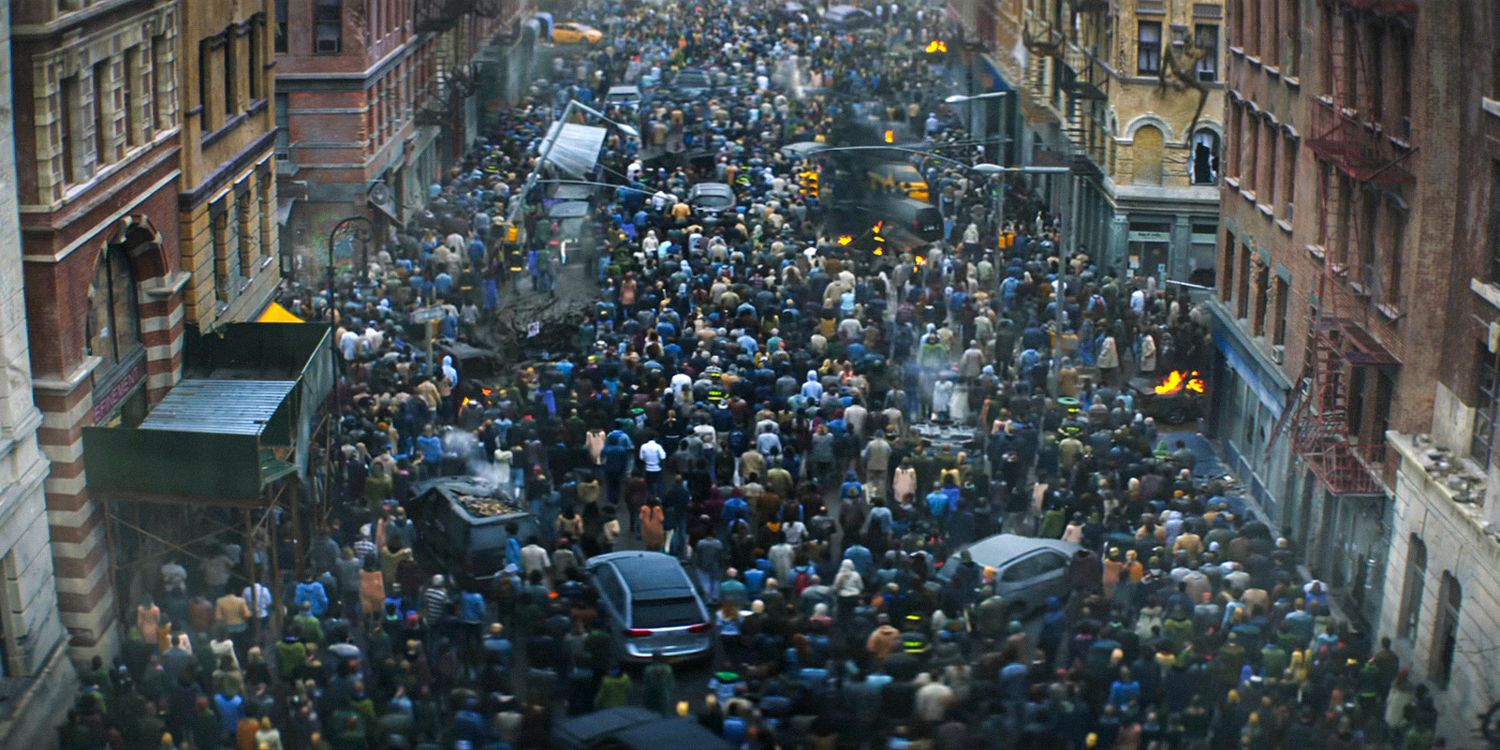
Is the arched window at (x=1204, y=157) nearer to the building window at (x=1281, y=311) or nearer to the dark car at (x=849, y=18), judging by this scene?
the building window at (x=1281, y=311)

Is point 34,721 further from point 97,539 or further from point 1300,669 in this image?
point 1300,669

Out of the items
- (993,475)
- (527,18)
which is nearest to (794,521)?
(993,475)

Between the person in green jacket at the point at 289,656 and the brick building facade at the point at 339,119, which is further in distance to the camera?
the brick building facade at the point at 339,119

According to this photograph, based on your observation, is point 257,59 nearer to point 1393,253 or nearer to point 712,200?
point 712,200

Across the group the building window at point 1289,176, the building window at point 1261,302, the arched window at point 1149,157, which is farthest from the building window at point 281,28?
the building window at point 1289,176

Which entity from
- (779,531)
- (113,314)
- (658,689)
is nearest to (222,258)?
(113,314)

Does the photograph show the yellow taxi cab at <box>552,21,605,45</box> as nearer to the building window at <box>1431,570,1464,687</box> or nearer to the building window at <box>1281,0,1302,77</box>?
the building window at <box>1281,0,1302,77</box>

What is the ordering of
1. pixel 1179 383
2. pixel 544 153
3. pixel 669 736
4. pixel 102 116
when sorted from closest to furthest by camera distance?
1. pixel 669 736
2. pixel 102 116
3. pixel 1179 383
4. pixel 544 153
